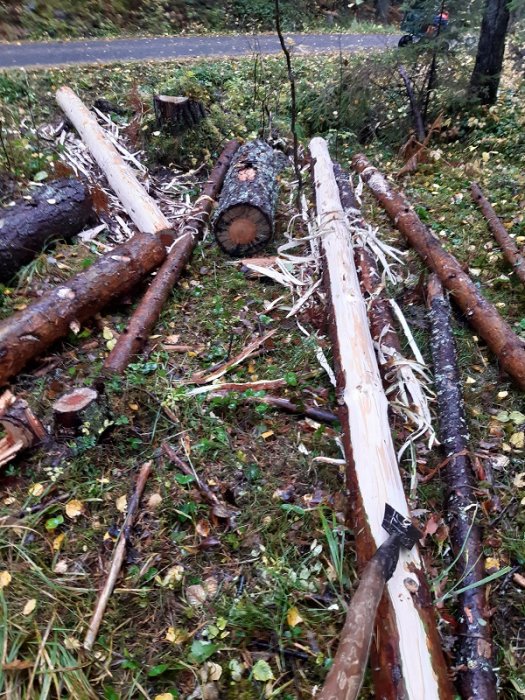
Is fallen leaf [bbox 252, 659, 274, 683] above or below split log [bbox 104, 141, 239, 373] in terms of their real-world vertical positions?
below

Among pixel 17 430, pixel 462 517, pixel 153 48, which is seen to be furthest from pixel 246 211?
pixel 153 48

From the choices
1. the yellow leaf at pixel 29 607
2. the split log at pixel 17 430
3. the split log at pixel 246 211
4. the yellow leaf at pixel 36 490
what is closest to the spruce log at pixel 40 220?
the split log at pixel 246 211

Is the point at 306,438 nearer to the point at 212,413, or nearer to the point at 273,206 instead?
the point at 212,413

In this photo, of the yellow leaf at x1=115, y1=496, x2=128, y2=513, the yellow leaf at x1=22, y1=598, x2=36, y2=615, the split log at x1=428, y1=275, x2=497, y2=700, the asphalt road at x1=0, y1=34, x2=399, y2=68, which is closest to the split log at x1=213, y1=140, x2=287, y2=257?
the split log at x1=428, y1=275, x2=497, y2=700

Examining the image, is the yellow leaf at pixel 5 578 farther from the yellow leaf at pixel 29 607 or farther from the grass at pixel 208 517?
the yellow leaf at pixel 29 607

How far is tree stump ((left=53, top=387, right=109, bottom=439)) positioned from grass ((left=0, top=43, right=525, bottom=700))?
9 cm

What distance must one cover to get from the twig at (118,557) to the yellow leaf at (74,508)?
28cm

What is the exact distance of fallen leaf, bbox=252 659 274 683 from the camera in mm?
2287

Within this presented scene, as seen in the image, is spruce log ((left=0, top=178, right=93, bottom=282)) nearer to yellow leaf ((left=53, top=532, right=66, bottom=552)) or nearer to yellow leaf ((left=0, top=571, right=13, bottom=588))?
yellow leaf ((left=53, top=532, right=66, bottom=552))

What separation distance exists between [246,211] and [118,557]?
3572 millimetres

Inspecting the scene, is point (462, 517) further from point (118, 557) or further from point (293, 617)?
point (118, 557)

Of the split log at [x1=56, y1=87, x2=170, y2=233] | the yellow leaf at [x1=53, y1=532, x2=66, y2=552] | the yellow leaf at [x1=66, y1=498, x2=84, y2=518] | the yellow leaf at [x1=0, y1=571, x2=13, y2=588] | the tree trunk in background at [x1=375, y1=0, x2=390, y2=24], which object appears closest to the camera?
the yellow leaf at [x1=0, y1=571, x2=13, y2=588]

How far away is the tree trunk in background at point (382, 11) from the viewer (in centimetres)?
2041

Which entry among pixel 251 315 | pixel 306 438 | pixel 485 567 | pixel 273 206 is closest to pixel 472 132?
pixel 273 206
